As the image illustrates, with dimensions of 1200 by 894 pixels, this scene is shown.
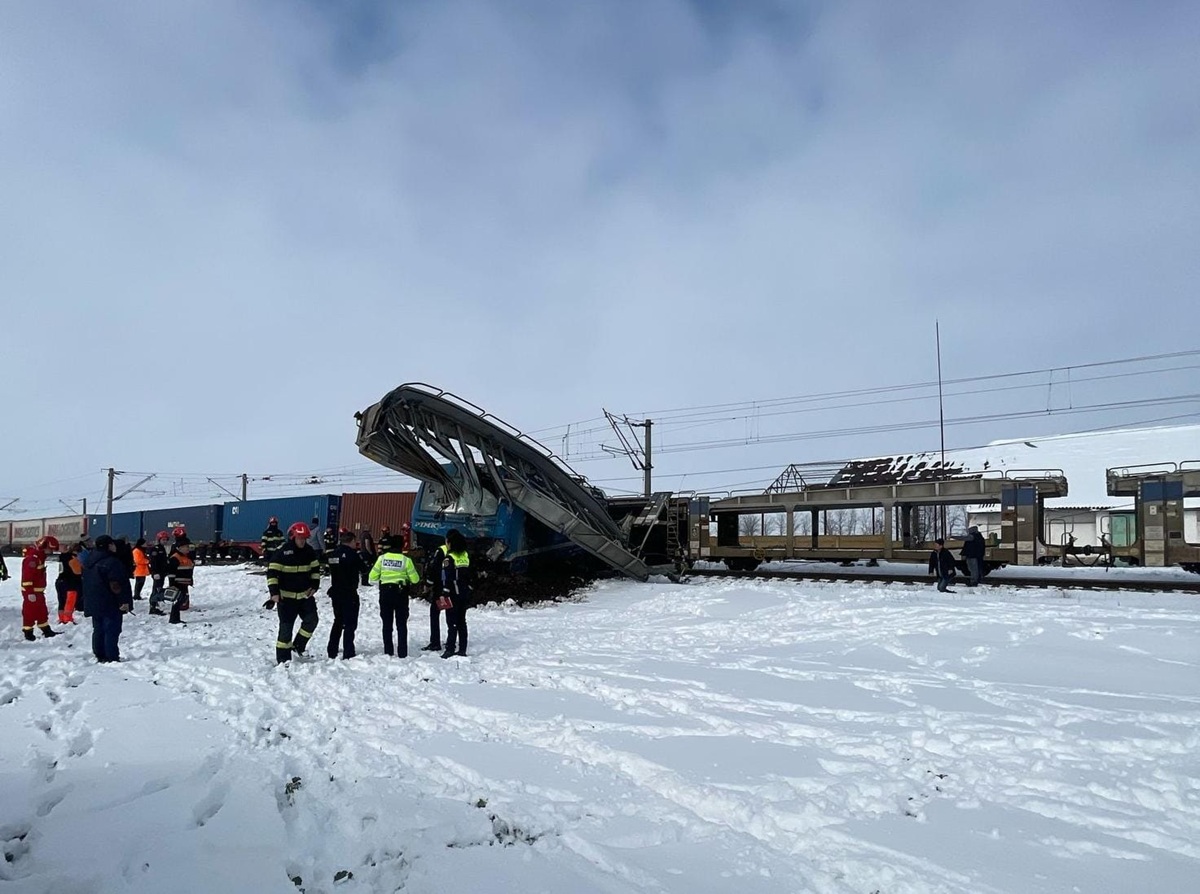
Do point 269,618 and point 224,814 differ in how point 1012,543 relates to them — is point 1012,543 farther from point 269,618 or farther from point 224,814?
point 224,814

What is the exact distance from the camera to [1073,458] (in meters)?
38.4

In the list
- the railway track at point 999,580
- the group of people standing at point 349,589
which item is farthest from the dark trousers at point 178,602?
the railway track at point 999,580

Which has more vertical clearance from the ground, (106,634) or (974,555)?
(974,555)

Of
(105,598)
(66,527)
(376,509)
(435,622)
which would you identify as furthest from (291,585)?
(66,527)

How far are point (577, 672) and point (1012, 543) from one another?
1404 centimetres

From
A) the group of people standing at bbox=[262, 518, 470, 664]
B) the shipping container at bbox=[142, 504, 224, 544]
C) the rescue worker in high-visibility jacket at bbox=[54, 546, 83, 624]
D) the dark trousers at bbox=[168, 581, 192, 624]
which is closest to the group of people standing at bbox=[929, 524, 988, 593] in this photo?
the group of people standing at bbox=[262, 518, 470, 664]

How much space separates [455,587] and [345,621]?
53.8 inches

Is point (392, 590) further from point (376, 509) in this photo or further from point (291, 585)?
point (376, 509)

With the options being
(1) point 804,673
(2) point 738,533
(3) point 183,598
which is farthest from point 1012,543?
(3) point 183,598

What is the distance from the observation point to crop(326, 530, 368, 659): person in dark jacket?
8.86 m

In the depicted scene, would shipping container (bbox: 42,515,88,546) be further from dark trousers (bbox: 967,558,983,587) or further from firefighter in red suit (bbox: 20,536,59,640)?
dark trousers (bbox: 967,558,983,587)

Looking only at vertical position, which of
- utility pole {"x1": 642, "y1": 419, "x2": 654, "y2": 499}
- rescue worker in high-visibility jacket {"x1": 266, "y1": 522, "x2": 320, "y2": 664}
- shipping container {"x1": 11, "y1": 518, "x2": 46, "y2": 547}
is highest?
utility pole {"x1": 642, "y1": 419, "x2": 654, "y2": 499}

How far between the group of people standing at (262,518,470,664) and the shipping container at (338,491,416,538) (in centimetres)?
2171

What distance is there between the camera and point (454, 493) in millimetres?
17906
